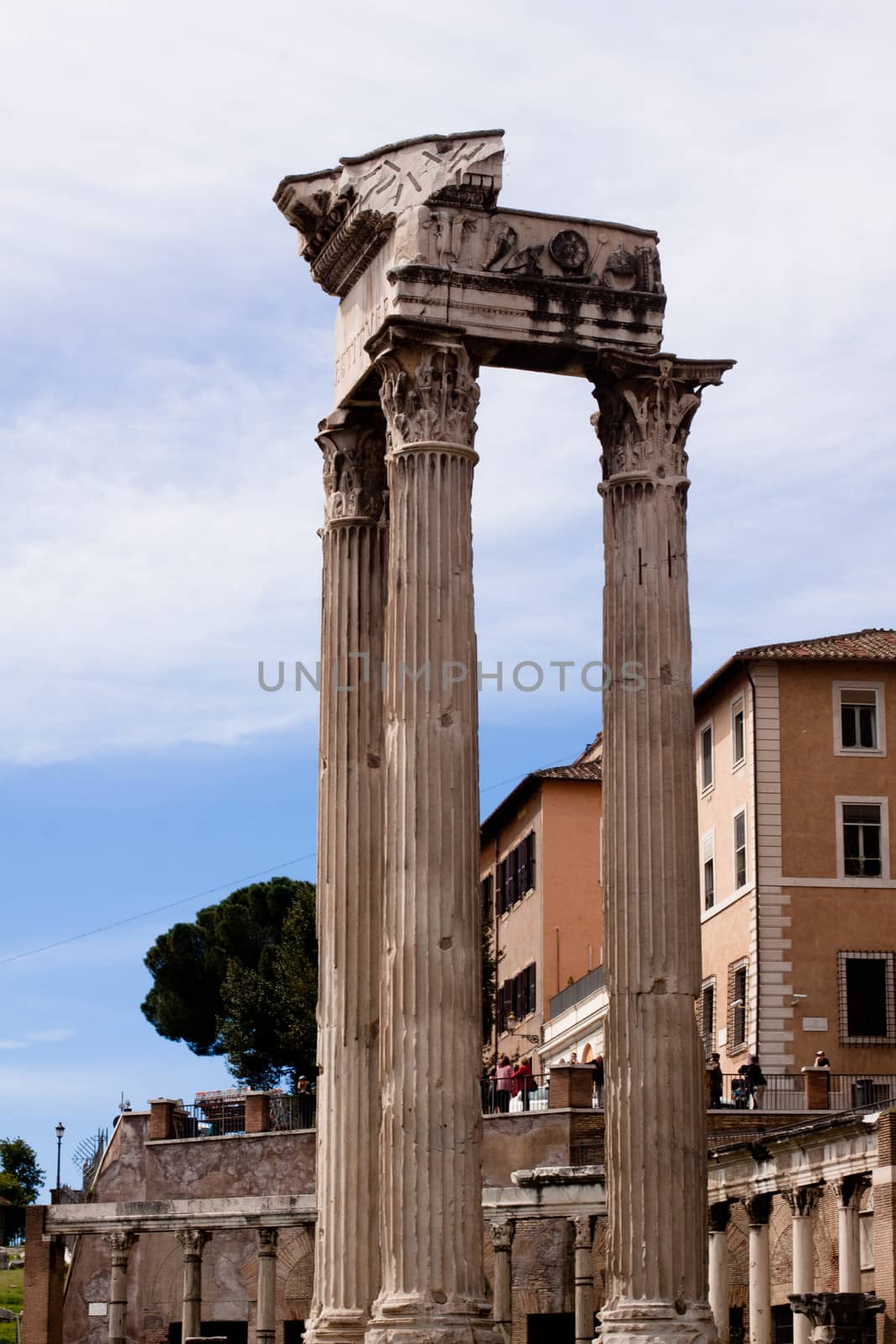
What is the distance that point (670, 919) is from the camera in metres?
22.8

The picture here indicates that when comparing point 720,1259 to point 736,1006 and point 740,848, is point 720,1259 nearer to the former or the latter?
point 736,1006

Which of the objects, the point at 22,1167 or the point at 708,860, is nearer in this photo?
the point at 708,860

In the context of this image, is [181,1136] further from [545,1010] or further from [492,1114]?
[545,1010]

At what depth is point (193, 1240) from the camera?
46312mm

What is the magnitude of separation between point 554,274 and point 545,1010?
4193 cm

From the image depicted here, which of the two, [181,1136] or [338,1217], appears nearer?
[338,1217]

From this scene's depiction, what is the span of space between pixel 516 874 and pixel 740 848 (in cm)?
1440

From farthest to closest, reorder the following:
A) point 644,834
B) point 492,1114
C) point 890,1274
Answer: point 492,1114 < point 890,1274 < point 644,834

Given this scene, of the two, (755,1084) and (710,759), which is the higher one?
(710,759)

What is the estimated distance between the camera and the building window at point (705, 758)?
57.9 metres

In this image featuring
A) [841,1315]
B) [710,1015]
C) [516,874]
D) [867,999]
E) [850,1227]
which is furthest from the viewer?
[516,874]

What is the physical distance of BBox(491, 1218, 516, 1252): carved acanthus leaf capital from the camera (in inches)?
1614

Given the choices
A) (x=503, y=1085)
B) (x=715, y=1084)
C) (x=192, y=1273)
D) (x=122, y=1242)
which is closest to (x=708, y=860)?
(x=503, y=1085)

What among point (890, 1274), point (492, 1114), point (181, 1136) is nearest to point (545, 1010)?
point (181, 1136)
